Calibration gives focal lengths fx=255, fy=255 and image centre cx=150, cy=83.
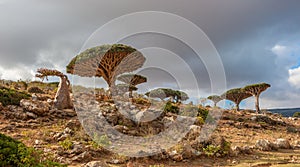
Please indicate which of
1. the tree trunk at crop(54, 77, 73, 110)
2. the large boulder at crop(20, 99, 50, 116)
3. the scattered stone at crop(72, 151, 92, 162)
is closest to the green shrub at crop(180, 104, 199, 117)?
the tree trunk at crop(54, 77, 73, 110)

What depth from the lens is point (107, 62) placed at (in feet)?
86.2

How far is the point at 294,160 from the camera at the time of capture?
8.97 metres

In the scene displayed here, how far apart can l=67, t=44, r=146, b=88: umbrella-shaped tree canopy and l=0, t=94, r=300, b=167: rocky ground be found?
337 inches

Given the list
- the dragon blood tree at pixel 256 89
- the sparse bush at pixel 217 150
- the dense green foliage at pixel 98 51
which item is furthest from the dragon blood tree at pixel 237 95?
the sparse bush at pixel 217 150

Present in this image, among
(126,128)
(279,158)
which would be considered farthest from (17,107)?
(279,158)

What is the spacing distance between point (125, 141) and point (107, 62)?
15978 millimetres

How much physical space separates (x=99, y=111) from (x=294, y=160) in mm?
10238

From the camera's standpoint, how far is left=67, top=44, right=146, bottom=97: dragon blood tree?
25500 mm

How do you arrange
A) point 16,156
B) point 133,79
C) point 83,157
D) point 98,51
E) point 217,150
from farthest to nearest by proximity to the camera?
point 133,79 → point 98,51 → point 217,150 → point 83,157 → point 16,156

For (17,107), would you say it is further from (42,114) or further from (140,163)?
(140,163)

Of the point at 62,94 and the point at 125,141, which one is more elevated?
the point at 62,94

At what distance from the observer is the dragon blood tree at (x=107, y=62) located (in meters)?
25.5

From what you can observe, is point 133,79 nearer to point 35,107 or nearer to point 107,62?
point 107,62

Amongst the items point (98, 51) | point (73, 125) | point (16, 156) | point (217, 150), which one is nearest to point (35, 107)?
point (73, 125)
